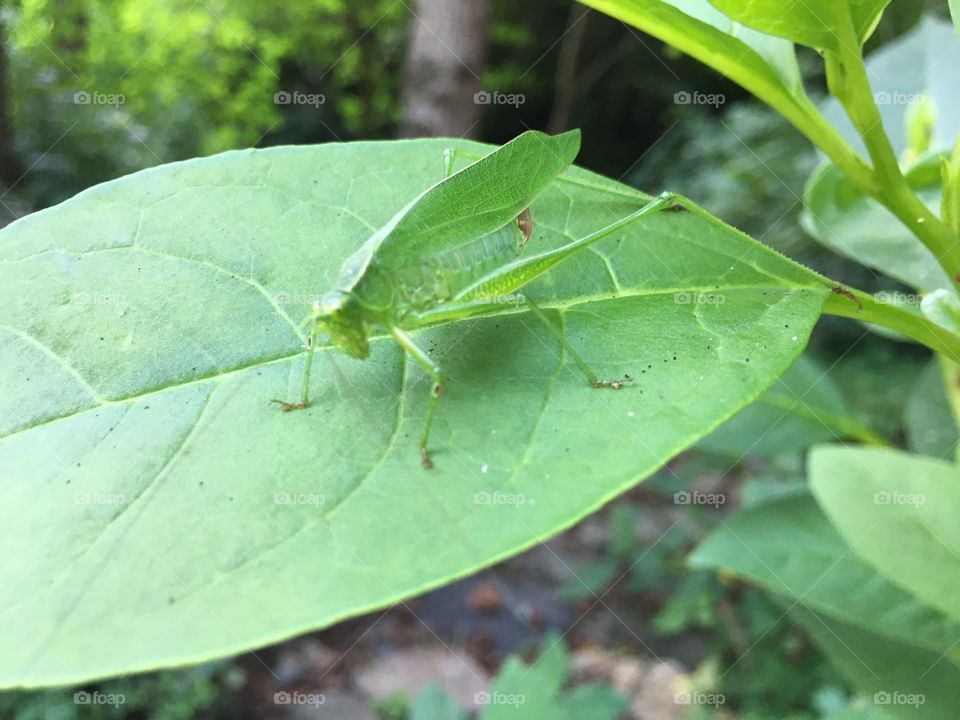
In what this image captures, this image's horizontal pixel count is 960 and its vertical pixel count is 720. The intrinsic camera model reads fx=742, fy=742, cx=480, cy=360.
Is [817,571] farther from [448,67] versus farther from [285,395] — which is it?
[448,67]

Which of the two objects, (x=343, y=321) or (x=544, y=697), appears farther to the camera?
(x=544, y=697)

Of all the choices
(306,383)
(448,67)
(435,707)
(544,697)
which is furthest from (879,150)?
(448,67)

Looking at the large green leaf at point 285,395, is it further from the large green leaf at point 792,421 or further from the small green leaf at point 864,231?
the large green leaf at point 792,421

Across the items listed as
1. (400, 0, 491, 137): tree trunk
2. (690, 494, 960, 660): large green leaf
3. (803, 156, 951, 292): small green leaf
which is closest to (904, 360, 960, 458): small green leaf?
(690, 494, 960, 660): large green leaf

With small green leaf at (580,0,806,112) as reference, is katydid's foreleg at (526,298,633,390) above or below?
below

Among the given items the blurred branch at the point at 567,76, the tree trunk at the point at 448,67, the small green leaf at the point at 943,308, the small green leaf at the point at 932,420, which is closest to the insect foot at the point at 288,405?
the small green leaf at the point at 943,308

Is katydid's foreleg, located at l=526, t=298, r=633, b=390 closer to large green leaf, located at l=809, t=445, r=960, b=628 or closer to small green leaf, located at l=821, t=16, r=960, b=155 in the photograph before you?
large green leaf, located at l=809, t=445, r=960, b=628
